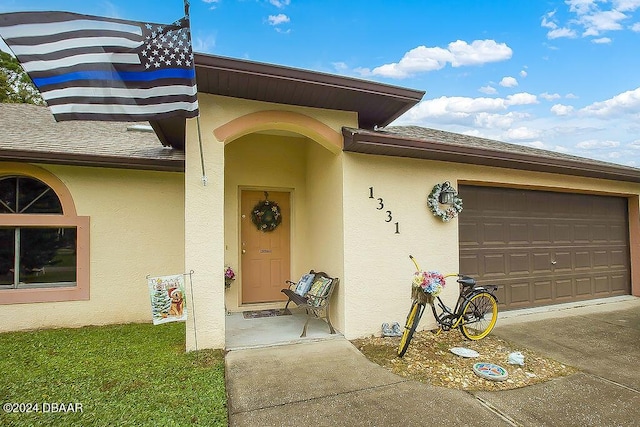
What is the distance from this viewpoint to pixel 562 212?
266 inches

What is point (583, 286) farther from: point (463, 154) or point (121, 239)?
point (121, 239)

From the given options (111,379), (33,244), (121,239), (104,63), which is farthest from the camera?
(121,239)

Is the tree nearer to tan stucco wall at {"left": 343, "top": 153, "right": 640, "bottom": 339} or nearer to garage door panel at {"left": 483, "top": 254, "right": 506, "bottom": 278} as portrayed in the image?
tan stucco wall at {"left": 343, "top": 153, "right": 640, "bottom": 339}

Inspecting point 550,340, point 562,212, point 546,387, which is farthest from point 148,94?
point 562,212

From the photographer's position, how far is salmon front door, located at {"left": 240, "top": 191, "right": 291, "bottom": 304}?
6180 millimetres

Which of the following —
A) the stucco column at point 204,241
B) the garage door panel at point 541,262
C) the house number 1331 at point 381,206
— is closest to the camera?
the stucco column at point 204,241

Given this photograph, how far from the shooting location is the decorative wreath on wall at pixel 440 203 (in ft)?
16.7

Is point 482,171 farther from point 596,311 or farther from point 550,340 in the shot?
point 596,311

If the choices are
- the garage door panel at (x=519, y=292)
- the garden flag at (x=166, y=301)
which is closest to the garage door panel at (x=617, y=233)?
the garage door panel at (x=519, y=292)

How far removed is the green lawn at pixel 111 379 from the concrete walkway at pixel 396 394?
32 centimetres

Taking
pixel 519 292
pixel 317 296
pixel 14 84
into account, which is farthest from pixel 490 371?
pixel 14 84

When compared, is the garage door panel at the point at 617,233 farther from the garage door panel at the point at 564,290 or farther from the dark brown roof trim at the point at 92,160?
the dark brown roof trim at the point at 92,160

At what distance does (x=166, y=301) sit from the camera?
12.7ft

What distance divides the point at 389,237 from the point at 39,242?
5.74 m
